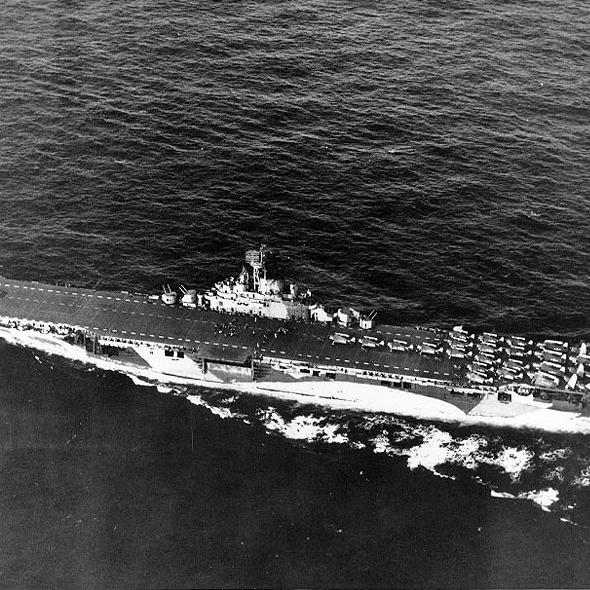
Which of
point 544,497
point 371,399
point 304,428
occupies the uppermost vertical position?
point 371,399

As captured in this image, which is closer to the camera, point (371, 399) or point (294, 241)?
point (371, 399)

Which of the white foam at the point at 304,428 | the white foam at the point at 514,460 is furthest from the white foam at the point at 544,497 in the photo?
the white foam at the point at 304,428

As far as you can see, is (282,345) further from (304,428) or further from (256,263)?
(304,428)

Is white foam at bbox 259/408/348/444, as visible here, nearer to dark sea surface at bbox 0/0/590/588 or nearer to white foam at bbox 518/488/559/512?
dark sea surface at bbox 0/0/590/588

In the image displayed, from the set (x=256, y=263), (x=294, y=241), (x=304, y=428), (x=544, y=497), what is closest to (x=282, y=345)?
(x=256, y=263)

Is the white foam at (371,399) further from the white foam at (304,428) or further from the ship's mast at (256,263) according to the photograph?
the ship's mast at (256,263)

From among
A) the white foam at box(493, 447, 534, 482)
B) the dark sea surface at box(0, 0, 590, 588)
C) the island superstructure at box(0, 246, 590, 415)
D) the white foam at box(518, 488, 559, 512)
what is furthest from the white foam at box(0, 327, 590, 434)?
the white foam at box(518, 488, 559, 512)

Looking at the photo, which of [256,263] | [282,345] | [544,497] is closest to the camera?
[544,497]
